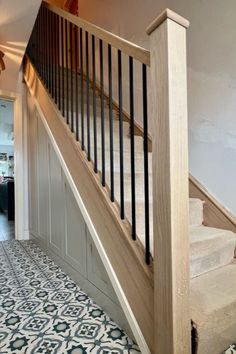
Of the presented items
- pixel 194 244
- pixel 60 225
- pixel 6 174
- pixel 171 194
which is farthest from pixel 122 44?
pixel 6 174

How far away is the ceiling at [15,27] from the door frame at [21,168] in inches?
19.8

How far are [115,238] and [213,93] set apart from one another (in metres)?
1.28

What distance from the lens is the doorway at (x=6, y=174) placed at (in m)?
4.06

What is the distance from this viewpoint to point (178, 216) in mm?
863

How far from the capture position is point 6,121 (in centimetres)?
766

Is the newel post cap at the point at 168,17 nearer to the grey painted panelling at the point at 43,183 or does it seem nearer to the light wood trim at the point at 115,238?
the light wood trim at the point at 115,238

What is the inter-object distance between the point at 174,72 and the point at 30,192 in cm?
273

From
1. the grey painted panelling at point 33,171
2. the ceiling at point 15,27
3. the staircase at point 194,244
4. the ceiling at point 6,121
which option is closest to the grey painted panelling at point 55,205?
the staircase at point 194,244

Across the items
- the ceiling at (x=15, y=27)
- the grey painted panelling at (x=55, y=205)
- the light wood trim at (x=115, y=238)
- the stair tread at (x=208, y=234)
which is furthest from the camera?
the grey painted panelling at (x=55, y=205)

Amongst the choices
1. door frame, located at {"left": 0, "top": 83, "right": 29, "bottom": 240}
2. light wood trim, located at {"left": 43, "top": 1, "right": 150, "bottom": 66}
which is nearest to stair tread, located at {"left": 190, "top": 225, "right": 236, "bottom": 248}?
light wood trim, located at {"left": 43, "top": 1, "right": 150, "bottom": 66}

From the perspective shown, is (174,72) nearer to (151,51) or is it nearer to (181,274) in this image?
(151,51)

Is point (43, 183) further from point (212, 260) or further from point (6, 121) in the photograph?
point (6, 121)

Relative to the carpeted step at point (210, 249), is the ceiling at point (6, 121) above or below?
above

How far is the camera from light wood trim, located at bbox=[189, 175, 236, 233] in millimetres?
1595
